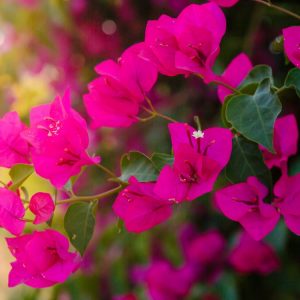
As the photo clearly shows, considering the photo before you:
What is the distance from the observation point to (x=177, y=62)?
52 centimetres

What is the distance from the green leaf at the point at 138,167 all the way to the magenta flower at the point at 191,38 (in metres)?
0.09

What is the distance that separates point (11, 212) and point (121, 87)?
16cm

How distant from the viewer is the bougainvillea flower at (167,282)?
1087mm

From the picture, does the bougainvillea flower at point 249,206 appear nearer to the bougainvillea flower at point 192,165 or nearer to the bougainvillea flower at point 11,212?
the bougainvillea flower at point 192,165

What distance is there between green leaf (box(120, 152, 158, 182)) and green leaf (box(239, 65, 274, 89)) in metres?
0.12

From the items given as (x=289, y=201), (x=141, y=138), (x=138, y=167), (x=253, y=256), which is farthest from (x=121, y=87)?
(x=141, y=138)

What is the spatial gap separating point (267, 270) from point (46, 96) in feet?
2.45

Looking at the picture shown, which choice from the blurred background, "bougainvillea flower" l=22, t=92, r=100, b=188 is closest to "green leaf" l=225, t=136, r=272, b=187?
"bougainvillea flower" l=22, t=92, r=100, b=188

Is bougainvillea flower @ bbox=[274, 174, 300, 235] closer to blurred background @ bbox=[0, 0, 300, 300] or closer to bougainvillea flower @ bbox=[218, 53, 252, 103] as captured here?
bougainvillea flower @ bbox=[218, 53, 252, 103]

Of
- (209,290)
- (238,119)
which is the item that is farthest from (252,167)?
(209,290)

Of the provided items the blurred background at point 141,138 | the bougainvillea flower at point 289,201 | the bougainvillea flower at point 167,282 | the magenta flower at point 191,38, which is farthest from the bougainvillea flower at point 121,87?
the bougainvillea flower at point 167,282

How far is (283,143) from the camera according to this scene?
587mm

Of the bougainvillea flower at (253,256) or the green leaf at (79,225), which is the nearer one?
the green leaf at (79,225)

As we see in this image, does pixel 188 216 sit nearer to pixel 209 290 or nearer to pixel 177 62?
pixel 209 290
